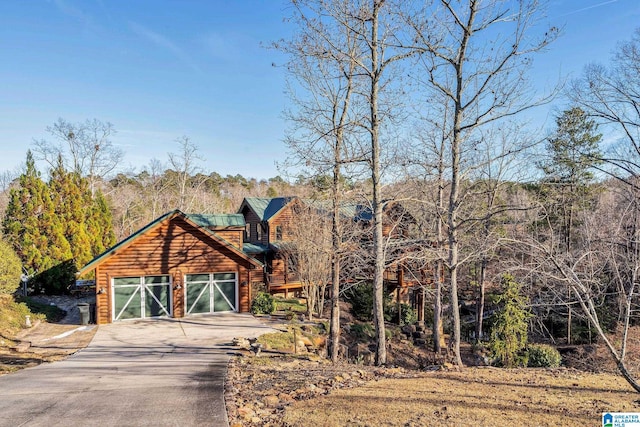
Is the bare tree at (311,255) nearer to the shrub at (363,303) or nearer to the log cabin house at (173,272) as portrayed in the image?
the log cabin house at (173,272)

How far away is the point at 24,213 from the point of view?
20.8 meters

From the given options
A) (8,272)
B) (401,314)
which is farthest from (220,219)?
(401,314)

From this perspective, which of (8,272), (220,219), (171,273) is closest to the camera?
(8,272)

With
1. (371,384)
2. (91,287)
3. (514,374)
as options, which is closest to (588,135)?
(514,374)

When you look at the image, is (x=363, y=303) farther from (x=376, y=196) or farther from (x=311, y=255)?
(x=376, y=196)

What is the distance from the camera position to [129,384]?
7.50 metres

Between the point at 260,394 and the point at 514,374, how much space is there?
7159 mm

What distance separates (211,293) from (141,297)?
2.76 meters

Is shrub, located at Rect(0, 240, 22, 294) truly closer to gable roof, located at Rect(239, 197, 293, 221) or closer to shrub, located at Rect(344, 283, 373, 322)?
gable roof, located at Rect(239, 197, 293, 221)

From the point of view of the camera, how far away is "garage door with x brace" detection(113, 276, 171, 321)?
1495 cm

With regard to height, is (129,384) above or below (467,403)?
above

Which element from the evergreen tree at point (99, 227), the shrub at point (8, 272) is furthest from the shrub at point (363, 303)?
the evergreen tree at point (99, 227)

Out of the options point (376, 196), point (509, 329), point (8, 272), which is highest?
point (376, 196)

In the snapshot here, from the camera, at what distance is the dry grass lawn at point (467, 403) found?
233 inches
